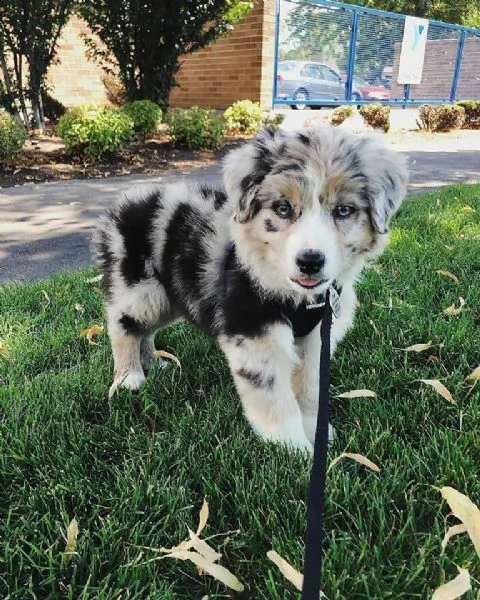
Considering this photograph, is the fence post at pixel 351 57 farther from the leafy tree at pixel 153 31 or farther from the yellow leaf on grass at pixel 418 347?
the yellow leaf on grass at pixel 418 347

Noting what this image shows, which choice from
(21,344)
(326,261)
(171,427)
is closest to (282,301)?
(326,261)

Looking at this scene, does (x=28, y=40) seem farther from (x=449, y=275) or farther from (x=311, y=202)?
(x=311, y=202)

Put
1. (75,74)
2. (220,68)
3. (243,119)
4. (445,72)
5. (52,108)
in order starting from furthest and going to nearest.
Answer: (445,72) < (220,68) < (75,74) < (52,108) < (243,119)

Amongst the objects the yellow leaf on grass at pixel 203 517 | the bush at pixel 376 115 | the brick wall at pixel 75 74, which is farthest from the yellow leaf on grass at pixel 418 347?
the bush at pixel 376 115

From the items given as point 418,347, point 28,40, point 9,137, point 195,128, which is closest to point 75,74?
point 28,40

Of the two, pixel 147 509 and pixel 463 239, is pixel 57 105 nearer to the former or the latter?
pixel 463 239

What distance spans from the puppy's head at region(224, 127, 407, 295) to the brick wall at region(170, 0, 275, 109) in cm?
1369

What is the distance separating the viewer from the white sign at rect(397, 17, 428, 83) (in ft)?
65.1

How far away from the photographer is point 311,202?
2217 millimetres

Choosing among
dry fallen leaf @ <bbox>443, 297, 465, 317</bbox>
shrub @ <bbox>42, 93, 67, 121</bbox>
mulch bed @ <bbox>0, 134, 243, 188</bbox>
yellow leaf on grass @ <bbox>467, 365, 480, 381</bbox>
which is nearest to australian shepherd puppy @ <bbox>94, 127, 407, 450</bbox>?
yellow leaf on grass @ <bbox>467, 365, 480, 381</bbox>

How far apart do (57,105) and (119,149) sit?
6021 millimetres

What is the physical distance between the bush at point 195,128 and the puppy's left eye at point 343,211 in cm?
944

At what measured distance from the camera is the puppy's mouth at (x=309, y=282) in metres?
2.13

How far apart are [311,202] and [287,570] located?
137cm
